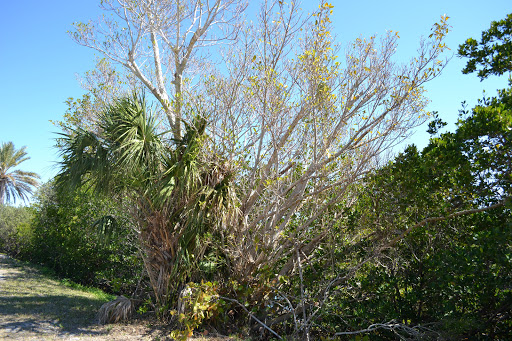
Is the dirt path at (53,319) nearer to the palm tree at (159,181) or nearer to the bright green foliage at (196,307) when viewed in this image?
the bright green foliage at (196,307)

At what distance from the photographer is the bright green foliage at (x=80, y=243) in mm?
11562

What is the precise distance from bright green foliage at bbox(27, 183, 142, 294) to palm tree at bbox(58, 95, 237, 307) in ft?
13.5

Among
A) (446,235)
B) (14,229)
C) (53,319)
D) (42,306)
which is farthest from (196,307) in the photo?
(14,229)

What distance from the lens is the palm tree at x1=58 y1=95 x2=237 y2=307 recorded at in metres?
6.55

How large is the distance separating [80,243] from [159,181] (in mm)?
7619

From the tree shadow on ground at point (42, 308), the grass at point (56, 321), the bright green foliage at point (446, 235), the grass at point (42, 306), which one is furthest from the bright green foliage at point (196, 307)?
the bright green foliage at point (446, 235)

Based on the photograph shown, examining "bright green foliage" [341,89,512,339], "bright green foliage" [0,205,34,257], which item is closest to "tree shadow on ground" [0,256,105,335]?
"bright green foliage" [341,89,512,339]

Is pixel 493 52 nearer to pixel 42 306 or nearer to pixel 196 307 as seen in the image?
pixel 196 307

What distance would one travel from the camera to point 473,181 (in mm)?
4859

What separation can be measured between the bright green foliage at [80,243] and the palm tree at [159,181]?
13.5 ft

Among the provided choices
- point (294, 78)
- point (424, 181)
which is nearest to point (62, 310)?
point (294, 78)

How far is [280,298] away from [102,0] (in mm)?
8036

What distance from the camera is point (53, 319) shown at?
6.69 meters

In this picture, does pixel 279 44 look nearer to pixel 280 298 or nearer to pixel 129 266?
pixel 280 298
